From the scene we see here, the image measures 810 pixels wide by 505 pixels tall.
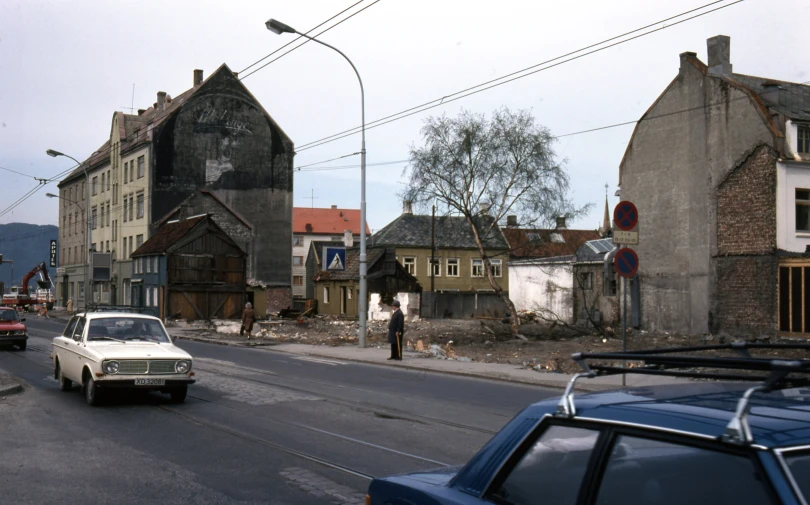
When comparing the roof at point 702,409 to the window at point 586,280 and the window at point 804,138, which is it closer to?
the window at point 804,138

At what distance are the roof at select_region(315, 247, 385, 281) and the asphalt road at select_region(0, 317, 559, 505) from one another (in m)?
40.8

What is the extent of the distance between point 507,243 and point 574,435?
71.0 m

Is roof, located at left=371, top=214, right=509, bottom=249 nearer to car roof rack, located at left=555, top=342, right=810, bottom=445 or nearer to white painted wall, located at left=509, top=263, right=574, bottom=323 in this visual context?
white painted wall, located at left=509, top=263, right=574, bottom=323

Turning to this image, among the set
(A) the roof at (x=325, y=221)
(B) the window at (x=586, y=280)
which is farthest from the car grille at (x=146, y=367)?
(A) the roof at (x=325, y=221)

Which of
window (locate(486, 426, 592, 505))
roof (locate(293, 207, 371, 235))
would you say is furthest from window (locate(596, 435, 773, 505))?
roof (locate(293, 207, 371, 235))

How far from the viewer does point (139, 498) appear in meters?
7.00

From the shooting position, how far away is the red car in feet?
89.0

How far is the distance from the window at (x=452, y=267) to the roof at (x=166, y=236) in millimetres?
26365

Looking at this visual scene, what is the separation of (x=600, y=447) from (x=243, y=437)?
7939mm

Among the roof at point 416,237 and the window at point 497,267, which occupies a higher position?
the roof at point 416,237

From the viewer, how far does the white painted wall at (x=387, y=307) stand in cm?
4997

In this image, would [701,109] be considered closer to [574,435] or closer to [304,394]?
[304,394]

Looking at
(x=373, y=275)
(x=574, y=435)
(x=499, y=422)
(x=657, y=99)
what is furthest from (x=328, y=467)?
(x=373, y=275)

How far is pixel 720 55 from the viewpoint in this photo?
31.7 meters
